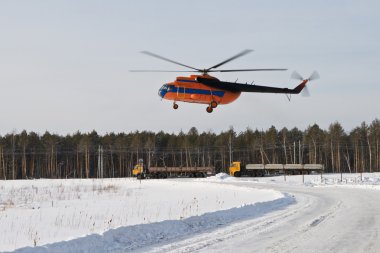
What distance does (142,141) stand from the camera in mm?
121250

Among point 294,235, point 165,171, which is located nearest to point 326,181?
point 165,171

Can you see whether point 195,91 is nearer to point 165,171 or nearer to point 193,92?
point 193,92

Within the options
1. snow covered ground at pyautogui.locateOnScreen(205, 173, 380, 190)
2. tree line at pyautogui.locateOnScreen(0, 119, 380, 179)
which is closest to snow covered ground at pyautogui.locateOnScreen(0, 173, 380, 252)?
snow covered ground at pyautogui.locateOnScreen(205, 173, 380, 190)

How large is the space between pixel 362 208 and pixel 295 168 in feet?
155

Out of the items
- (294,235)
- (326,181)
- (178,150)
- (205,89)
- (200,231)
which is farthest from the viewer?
(178,150)

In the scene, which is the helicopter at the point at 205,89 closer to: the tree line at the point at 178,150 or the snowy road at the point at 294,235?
the snowy road at the point at 294,235

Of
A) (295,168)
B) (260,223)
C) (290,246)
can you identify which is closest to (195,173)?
(295,168)

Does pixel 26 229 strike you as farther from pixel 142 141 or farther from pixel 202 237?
pixel 142 141

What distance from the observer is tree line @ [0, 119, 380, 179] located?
342ft

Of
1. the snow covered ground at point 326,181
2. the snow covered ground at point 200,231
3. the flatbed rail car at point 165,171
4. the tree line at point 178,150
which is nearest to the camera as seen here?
the snow covered ground at point 200,231

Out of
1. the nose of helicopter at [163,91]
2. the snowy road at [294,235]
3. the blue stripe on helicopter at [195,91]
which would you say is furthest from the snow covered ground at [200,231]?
the nose of helicopter at [163,91]

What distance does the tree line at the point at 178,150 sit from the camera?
10438cm

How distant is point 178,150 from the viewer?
116938mm

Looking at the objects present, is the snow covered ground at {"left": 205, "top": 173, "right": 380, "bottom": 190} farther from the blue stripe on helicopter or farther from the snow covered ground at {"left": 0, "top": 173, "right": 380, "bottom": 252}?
the snow covered ground at {"left": 0, "top": 173, "right": 380, "bottom": 252}
